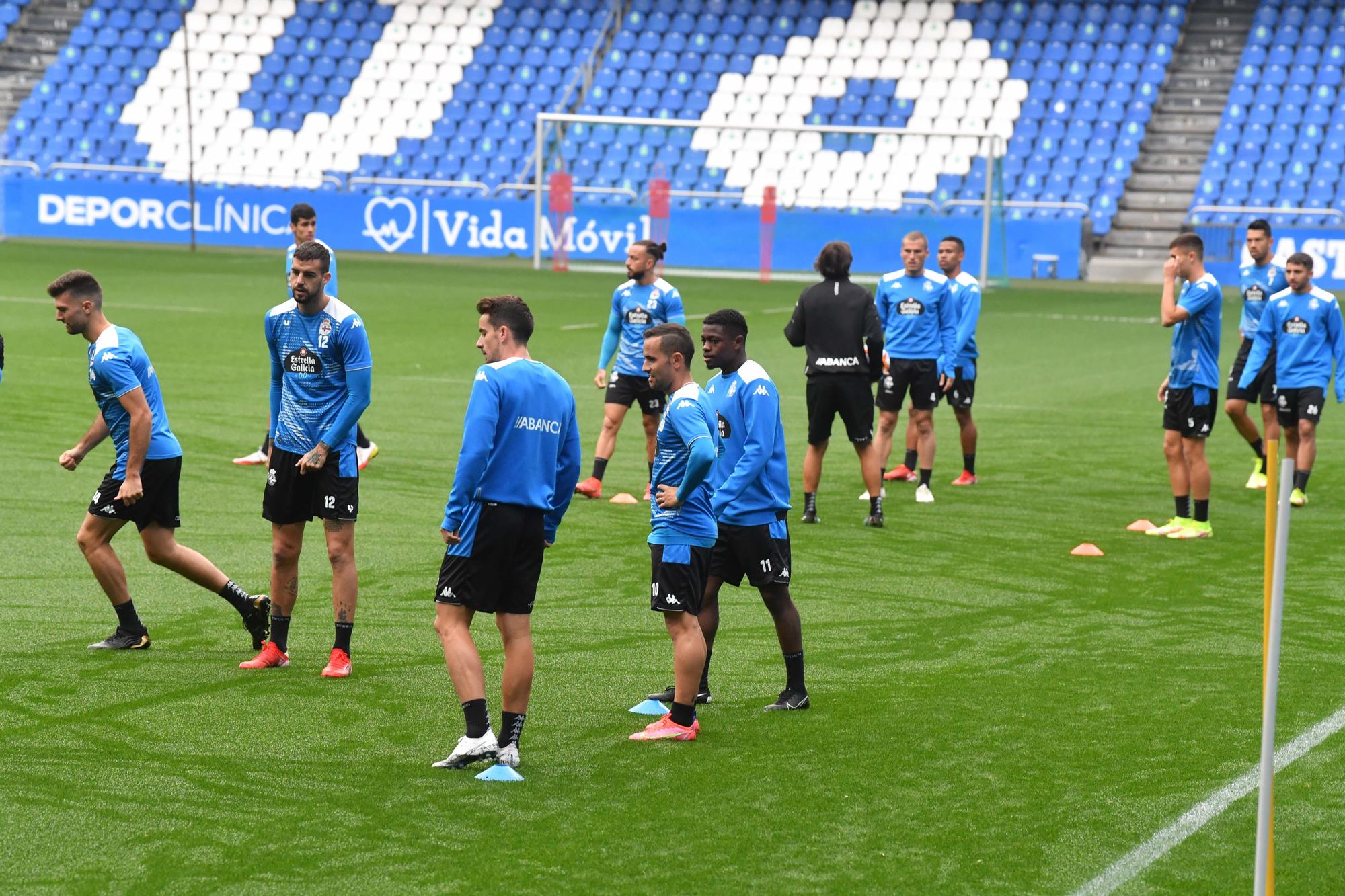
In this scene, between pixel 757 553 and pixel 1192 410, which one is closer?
pixel 757 553

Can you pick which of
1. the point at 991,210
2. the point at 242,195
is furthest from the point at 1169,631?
the point at 242,195

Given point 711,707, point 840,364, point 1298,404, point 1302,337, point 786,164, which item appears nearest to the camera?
point 711,707

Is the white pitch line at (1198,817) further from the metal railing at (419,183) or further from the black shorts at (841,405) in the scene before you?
the metal railing at (419,183)

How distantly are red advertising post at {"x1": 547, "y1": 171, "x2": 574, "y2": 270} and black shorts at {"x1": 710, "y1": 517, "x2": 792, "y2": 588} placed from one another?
27.5 meters

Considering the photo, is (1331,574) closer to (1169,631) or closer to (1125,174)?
(1169,631)

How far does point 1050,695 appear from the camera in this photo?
7773 millimetres

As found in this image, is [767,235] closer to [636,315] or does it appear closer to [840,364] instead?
[636,315]

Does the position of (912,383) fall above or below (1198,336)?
below

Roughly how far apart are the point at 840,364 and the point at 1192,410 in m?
2.31

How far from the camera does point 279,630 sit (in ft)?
26.3

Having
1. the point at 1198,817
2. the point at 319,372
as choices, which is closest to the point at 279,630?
the point at 319,372

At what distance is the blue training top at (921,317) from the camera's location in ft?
42.9

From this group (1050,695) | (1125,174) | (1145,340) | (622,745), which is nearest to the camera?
(622,745)

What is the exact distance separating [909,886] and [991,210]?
28.7 m
